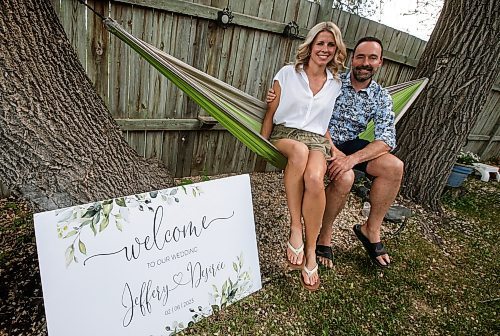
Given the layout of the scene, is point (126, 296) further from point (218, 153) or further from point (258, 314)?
point (218, 153)

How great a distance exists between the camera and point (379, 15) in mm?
5816

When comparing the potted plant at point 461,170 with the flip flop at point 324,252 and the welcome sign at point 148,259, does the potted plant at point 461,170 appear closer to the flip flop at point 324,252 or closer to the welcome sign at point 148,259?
the flip flop at point 324,252

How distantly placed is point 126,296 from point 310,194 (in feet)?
2.50

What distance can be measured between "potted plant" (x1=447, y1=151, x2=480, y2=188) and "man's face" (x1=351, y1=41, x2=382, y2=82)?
5.13 feet

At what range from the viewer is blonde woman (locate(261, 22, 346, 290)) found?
1.30 metres

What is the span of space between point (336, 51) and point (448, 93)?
3.75 ft

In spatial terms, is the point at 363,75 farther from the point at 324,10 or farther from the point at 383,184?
the point at 324,10

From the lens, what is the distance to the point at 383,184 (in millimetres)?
1483

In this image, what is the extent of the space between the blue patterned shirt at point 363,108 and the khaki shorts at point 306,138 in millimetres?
175

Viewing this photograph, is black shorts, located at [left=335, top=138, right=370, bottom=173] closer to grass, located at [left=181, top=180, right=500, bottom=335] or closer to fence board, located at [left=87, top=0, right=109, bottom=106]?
grass, located at [left=181, top=180, right=500, bottom=335]

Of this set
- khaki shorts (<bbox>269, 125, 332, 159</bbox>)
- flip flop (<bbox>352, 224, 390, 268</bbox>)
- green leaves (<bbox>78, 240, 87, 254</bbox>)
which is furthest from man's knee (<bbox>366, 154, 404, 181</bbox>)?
green leaves (<bbox>78, 240, 87, 254</bbox>)

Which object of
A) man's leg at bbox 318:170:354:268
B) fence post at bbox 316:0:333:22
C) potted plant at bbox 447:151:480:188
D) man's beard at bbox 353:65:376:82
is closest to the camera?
man's leg at bbox 318:170:354:268

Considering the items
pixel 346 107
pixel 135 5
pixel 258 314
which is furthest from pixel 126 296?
pixel 135 5

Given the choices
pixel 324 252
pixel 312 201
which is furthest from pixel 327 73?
pixel 324 252
